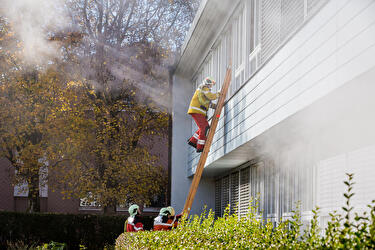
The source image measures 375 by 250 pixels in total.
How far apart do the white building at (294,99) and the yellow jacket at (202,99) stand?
1.33ft

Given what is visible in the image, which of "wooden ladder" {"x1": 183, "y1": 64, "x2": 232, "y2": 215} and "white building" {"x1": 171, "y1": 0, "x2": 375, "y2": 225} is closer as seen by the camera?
"white building" {"x1": 171, "y1": 0, "x2": 375, "y2": 225}

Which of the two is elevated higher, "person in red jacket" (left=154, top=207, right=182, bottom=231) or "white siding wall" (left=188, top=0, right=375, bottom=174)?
"white siding wall" (left=188, top=0, right=375, bottom=174)

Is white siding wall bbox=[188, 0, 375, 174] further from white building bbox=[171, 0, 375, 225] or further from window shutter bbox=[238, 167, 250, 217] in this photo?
window shutter bbox=[238, 167, 250, 217]

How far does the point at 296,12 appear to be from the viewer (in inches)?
268

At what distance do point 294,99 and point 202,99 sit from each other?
14.9 ft

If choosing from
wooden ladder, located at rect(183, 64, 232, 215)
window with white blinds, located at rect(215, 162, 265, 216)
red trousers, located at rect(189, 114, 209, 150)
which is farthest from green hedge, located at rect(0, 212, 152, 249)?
wooden ladder, located at rect(183, 64, 232, 215)

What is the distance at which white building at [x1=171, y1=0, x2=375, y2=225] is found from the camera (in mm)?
5156

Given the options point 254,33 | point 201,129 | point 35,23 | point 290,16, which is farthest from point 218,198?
point 35,23

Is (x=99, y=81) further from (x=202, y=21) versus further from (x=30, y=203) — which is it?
(x=202, y=21)

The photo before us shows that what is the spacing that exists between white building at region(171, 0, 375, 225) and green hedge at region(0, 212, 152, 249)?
19.0ft

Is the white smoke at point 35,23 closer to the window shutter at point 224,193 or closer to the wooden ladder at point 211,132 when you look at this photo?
the window shutter at point 224,193

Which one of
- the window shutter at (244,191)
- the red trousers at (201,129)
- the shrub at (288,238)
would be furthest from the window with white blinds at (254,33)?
the shrub at (288,238)

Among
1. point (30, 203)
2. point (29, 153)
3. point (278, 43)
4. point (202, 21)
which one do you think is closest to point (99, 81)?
point (29, 153)

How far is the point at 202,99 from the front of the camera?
423 inches
